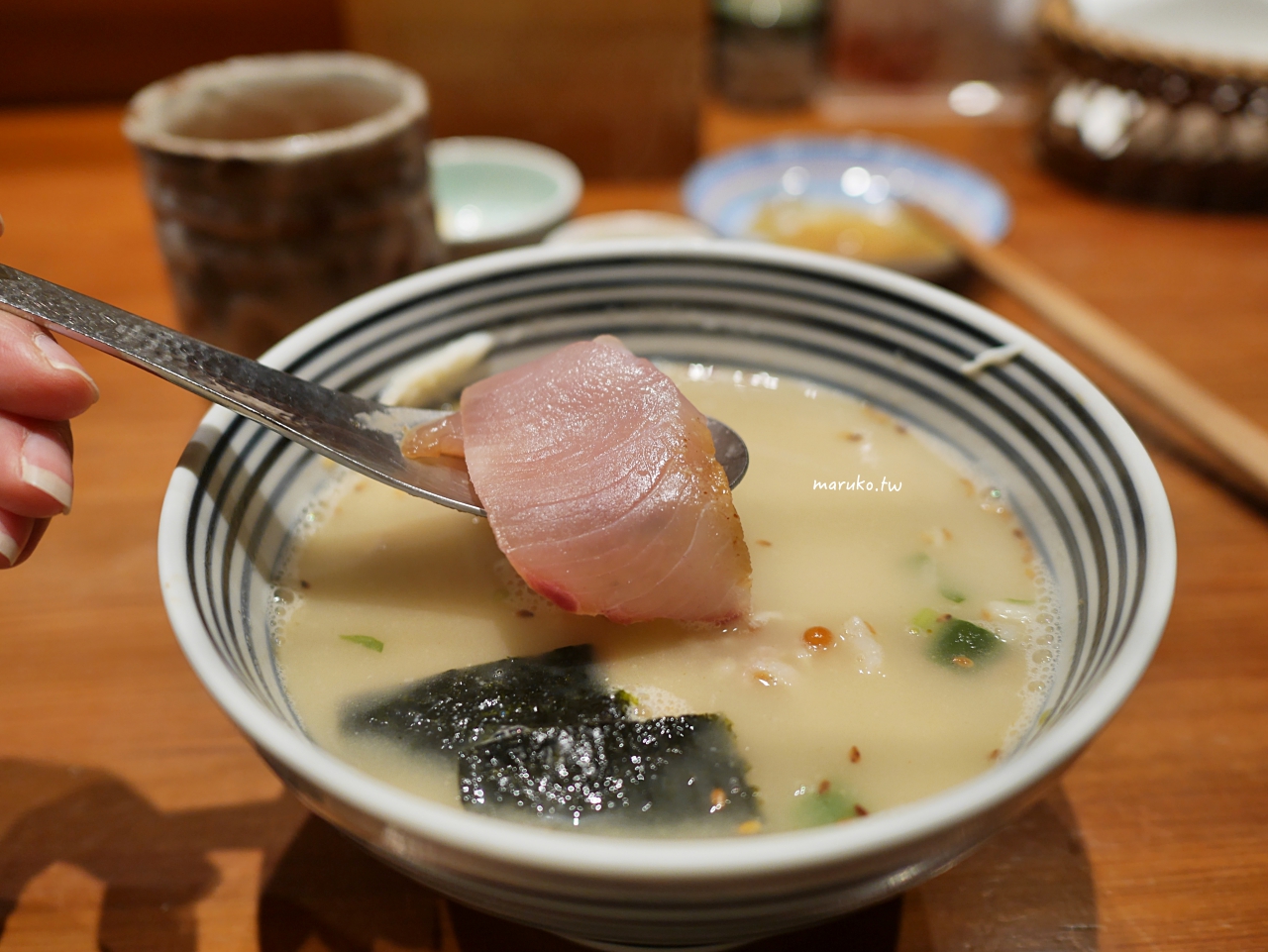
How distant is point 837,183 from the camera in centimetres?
253

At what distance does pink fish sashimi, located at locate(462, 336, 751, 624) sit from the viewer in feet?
3.34

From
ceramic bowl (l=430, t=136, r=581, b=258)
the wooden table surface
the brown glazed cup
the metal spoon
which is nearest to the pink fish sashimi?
the metal spoon

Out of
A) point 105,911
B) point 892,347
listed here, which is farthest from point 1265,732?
point 105,911

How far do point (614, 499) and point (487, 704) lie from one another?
10.1 inches

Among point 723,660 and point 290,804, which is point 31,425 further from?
point 723,660

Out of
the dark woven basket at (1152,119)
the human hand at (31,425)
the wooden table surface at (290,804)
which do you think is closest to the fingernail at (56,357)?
the human hand at (31,425)

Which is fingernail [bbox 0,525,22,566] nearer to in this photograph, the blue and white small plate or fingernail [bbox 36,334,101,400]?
fingernail [bbox 36,334,101,400]

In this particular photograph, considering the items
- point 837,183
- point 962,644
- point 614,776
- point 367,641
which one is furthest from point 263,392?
point 837,183

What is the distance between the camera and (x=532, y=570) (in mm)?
1018

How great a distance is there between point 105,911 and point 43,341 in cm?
60

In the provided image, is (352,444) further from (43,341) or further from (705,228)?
(705,228)

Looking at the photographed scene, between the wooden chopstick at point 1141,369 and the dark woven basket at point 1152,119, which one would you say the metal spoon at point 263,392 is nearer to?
the wooden chopstick at point 1141,369

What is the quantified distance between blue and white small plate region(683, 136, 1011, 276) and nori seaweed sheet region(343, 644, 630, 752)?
144 centimetres

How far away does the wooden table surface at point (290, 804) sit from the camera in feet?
3.23
